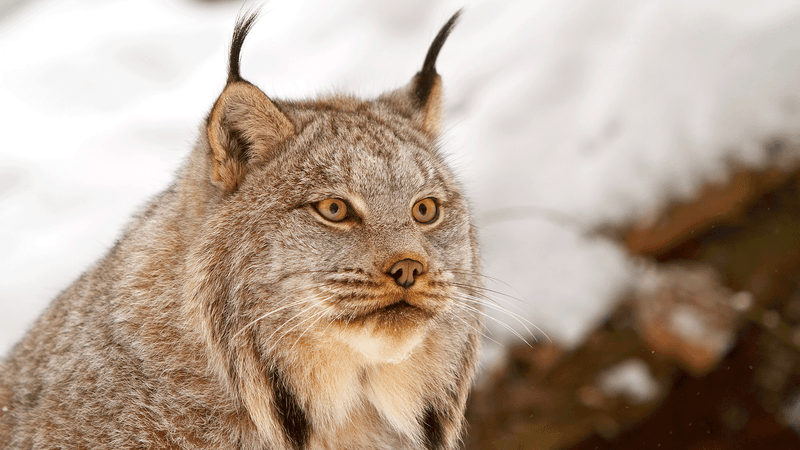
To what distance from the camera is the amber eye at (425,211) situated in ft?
8.63

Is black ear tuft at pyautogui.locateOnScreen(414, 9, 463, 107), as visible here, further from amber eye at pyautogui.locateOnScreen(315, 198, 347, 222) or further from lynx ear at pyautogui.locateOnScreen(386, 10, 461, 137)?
amber eye at pyautogui.locateOnScreen(315, 198, 347, 222)

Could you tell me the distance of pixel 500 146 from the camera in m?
5.21

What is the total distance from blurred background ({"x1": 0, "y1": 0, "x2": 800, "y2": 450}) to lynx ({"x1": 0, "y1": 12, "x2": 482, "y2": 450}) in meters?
1.43

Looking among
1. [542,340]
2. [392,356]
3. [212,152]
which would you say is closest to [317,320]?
[392,356]

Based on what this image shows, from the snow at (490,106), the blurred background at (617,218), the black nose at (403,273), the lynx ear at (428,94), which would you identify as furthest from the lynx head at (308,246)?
the blurred background at (617,218)

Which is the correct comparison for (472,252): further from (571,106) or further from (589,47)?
(589,47)

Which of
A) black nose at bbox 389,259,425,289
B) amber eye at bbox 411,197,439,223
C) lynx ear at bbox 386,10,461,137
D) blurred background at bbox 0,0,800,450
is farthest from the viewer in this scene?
blurred background at bbox 0,0,800,450

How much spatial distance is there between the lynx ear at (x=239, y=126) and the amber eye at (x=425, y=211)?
0.59 metres

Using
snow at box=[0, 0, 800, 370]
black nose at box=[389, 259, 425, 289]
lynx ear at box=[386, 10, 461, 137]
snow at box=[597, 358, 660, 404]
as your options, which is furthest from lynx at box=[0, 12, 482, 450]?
snow at box=[597, 358, 660, 404]

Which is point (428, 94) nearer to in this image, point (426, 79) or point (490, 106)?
point (426, 79)

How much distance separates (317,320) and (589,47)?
4.01 m

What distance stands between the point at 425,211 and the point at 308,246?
57 cm

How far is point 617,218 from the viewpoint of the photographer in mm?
4594

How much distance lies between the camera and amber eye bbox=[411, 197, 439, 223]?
2631 mm
